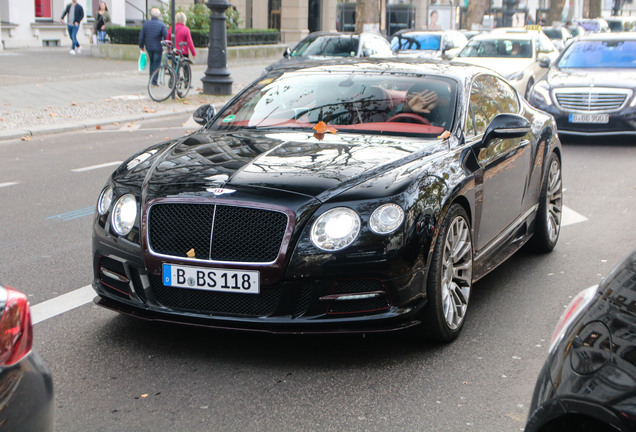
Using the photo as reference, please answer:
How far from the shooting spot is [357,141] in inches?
217

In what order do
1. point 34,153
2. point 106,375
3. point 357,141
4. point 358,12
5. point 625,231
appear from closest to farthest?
1. point 106,375
2. point 357,141
3. point 625,231
4. point 34,153
5. point 358,12

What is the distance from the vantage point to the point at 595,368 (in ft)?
7.82

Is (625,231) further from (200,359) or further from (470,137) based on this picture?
(200,359)

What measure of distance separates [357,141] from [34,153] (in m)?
8.03

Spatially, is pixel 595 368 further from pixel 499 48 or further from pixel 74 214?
pixel 499 48

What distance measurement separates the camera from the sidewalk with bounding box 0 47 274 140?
611 inches

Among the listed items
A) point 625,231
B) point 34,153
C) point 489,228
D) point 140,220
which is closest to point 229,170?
point 140,220

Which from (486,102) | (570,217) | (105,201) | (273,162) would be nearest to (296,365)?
(273,162)

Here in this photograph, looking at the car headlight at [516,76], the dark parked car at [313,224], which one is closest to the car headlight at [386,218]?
the dark parked car at [313,224]

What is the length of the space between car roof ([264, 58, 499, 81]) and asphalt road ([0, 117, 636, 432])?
1.41 m

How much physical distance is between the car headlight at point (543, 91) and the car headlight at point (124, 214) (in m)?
10.6

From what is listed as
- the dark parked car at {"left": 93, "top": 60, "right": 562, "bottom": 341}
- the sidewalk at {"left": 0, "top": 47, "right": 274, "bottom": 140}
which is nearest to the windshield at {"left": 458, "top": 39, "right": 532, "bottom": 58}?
the sidewalk at {"left": 0, "top": 47, "right": 274, "bottom": 140}

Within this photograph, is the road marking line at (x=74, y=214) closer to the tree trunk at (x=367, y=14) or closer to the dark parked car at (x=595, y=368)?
the dark parked car at (x=595, y=368)

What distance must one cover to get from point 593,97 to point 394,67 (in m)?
8.55
